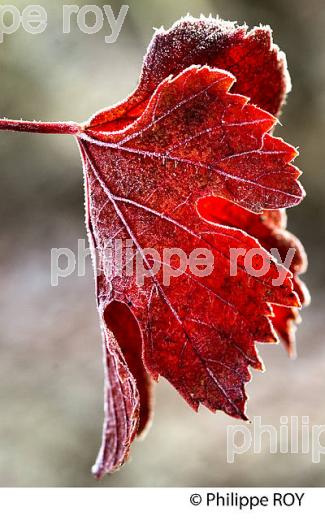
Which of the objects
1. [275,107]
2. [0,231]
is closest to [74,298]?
[0,231]

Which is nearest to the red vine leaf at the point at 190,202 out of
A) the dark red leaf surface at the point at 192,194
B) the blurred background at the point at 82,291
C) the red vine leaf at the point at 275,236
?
the dark red leaf surface at the point at 192,194

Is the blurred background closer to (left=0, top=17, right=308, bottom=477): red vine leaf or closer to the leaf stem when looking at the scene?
(left=0, top=17, right=308, bottom=477): red vine leaf

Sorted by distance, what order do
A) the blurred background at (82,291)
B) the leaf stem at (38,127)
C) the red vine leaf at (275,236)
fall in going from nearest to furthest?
the leaf stem at (38,127), the red vine leaf at (275,236), the blurred background at (82,291)

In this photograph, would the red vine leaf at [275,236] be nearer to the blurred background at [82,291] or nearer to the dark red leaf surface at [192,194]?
the dark red leaf surface at [192,194]

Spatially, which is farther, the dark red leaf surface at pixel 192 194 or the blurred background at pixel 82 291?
the blurred background at pixel 82 291

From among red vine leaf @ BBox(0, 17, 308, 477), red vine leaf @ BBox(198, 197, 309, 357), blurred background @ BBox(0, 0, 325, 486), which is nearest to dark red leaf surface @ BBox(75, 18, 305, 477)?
red vine leaf @ BBox(0, 17, 308, 477)

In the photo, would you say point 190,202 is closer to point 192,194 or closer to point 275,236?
point 192,194

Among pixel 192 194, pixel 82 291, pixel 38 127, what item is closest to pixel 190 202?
pixel 192 194
